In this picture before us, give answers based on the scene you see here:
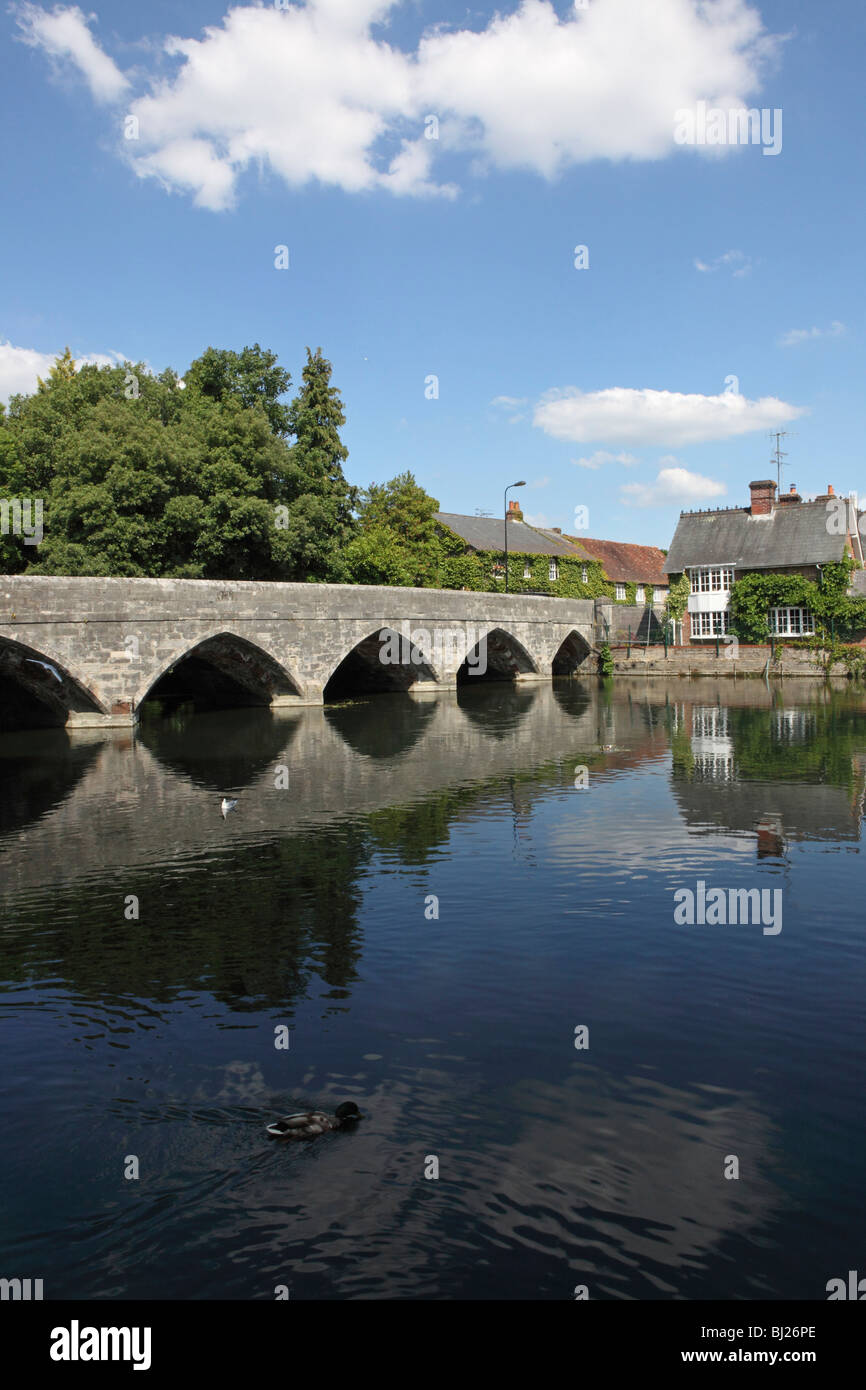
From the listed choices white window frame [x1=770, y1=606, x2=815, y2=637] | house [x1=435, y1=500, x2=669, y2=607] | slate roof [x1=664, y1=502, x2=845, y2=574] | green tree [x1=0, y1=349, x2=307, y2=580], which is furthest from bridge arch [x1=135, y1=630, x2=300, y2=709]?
white window frame [x1=770, y1=606, x2=815, y2=637]

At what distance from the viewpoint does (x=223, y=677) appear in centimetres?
4594

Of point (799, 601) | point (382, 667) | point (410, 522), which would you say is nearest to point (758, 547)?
point (799, 601)

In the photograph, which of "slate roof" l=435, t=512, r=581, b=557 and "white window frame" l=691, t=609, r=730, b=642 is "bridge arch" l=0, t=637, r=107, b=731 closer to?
"slate roof" l=435, t=512, r=581, b=557

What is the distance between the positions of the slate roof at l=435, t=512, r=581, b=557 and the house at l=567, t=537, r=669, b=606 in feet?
18.4

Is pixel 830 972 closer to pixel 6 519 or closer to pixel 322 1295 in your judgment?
pixel 322 1295

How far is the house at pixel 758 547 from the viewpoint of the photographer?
58.7 m

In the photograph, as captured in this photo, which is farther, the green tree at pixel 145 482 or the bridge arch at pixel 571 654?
the bridge arch at pixel 571 654

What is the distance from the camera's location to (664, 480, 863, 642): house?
58.7 metres

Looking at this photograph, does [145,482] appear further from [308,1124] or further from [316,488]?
[308,1124]

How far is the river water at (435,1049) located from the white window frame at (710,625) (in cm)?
4590

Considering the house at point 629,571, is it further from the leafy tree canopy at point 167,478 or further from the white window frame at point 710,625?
the leafy tree canopy at point 167,478

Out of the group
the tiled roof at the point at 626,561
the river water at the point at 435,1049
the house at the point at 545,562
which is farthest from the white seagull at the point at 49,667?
the tiled roof at the point at 626,561

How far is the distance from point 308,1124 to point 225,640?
31.9 meters
